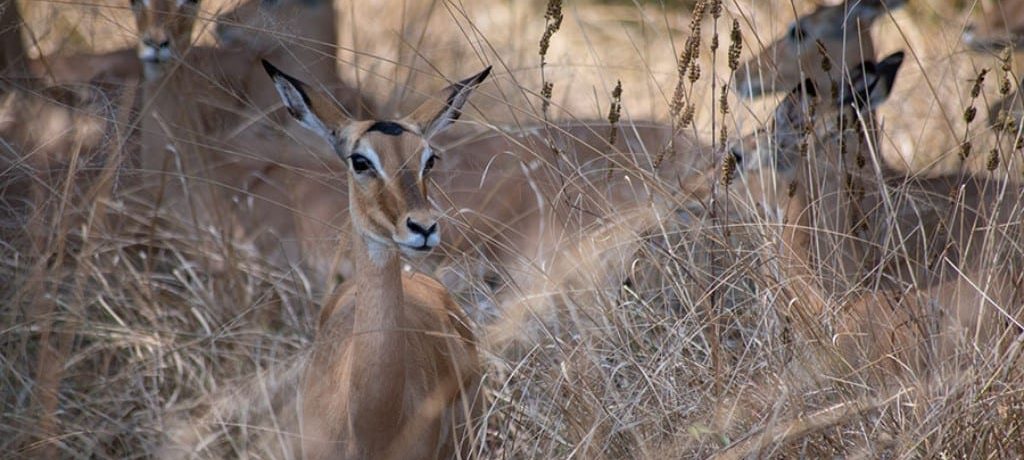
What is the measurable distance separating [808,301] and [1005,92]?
0.66 meters

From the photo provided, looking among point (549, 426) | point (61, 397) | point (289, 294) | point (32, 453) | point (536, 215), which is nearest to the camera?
point (549, 426)

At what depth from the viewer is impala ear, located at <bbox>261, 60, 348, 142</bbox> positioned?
3.75 m

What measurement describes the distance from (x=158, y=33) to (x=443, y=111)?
1.59 m

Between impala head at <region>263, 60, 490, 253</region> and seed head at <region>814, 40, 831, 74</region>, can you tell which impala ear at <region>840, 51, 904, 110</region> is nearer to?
seed head at <region>814, 40, 831, 74</region>

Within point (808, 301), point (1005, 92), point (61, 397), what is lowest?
point (61, 397)

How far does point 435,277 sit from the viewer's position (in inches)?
190

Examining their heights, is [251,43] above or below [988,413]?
above

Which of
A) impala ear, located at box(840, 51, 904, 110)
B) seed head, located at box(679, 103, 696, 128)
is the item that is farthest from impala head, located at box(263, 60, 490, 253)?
Answer: impala ear, located at box(840, 51, 904, 110)

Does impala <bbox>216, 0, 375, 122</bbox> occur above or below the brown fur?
above

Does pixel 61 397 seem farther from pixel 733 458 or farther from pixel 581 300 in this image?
pixel 733 458

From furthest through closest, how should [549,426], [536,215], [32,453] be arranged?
[536,215]
[32,453]
[549,426]

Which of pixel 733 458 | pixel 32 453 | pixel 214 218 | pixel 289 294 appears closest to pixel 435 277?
pixel 289 294

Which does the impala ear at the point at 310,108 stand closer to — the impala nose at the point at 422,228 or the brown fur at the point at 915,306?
the impala nose at the point at 422,228

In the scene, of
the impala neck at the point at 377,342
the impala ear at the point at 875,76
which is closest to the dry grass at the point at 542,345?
the impala neck at the point at 377,342
